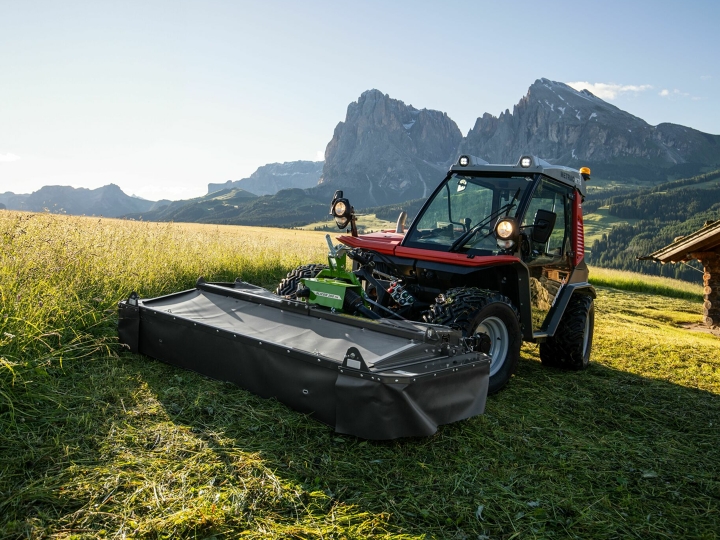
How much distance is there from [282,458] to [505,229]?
8.85 feet

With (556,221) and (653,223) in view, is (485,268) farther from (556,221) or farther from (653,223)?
(653,223)

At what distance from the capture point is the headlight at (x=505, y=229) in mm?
4891

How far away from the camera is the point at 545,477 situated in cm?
353

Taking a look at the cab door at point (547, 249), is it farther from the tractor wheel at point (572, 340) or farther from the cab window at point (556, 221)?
the tractor wheel at point (572, 340)

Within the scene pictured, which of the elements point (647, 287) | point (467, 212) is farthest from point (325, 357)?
point (647, 287)

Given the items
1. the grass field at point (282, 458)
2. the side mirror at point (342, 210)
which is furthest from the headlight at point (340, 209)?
the grass field at point (282, 458)

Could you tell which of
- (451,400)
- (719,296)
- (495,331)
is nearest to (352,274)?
(495,331)

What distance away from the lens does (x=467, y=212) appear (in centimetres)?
582

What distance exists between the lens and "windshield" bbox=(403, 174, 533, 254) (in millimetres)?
5559

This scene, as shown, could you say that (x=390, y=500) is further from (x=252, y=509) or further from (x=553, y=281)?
(x=553, y=281)

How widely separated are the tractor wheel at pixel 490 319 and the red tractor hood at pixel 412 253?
1.09 feet

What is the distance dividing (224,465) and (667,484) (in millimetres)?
2689

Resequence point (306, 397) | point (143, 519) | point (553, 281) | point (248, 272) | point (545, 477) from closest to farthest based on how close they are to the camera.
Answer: point (143, 519) < point (545, 477) < point (306, 397) < point (553, 281) < point (248, 272)

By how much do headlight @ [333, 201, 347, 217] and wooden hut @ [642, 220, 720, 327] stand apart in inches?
397
